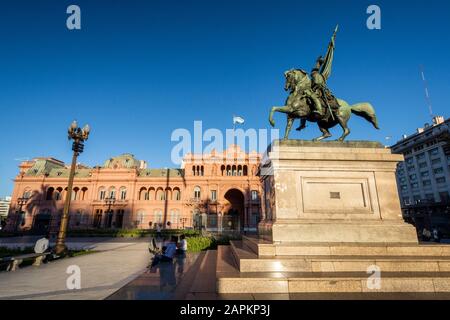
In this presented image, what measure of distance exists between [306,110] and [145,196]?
43806mm

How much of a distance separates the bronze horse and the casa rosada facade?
35.0m

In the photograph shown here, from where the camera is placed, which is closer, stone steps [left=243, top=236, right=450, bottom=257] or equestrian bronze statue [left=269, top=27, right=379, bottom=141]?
stone steps [left=243, top=236, right=450, bottom=257]

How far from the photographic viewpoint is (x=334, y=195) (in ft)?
20.2

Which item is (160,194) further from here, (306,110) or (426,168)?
(426,168)

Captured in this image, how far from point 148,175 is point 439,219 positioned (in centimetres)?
5234

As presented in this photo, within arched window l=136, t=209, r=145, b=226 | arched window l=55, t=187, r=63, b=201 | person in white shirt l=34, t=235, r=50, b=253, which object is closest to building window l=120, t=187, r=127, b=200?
arched window l=136, t=209, r=145, b=226

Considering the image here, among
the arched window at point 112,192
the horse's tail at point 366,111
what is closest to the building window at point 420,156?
the horse's tail at point 366,111

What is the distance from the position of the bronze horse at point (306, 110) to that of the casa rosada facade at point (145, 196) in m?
35.0

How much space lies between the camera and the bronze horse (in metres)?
7.10

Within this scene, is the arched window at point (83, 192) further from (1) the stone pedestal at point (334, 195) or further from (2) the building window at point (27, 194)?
(1) the stone pedestal at point (334, 195)

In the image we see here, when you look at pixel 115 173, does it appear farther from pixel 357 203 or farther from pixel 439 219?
pixel 439 219

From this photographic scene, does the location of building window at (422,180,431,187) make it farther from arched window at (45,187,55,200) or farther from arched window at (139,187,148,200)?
arched window at (45,187,55,200)

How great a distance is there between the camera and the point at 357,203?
6.13 metres

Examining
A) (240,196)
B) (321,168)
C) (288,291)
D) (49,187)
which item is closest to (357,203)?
(321,168)
